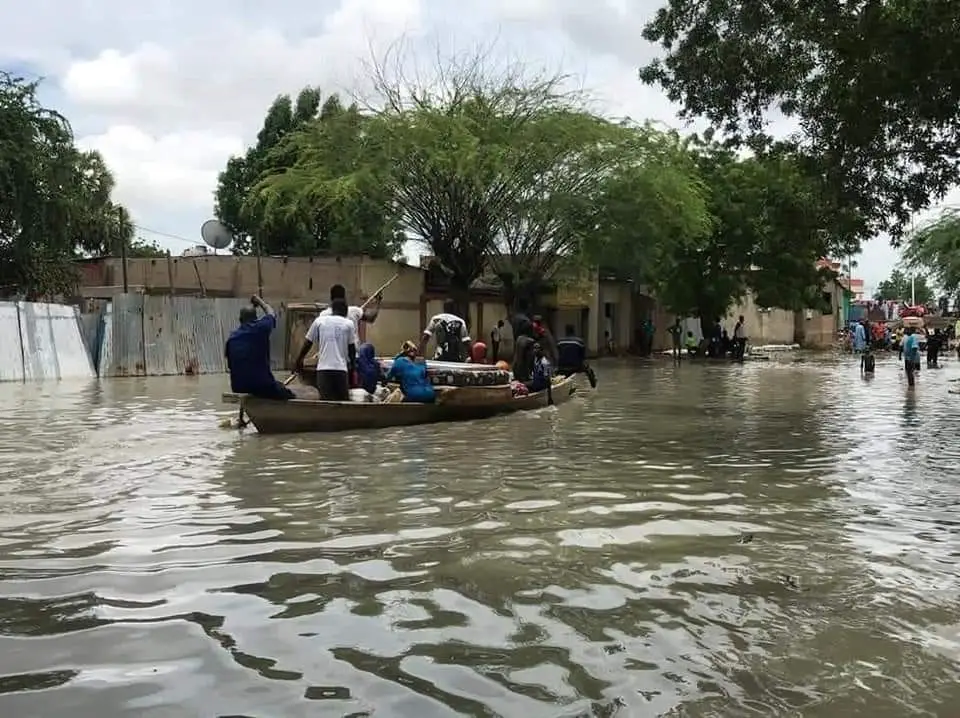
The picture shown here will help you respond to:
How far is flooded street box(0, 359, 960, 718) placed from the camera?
348cm

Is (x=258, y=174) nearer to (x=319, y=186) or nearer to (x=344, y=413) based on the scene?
(x=319, y=186)

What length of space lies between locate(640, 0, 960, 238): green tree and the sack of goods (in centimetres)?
457

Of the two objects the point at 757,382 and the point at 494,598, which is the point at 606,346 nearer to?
the point at 757,382

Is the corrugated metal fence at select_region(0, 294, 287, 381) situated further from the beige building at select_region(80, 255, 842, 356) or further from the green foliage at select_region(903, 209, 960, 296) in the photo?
the green foliage at select_region(903, 209, 960, 296)

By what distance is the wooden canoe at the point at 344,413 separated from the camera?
10.6 metres

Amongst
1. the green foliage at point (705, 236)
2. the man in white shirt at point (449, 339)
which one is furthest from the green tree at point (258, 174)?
the man in white shirt at point (449, 339)

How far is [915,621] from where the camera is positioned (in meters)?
4.29

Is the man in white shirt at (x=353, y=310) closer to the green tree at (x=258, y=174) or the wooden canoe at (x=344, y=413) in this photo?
the wooden canoe at (x=344, y=413)

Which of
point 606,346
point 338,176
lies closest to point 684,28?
point 338,176

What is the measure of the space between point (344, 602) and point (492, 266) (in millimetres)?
25374

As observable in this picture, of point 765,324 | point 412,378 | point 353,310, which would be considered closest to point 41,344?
point 353,310

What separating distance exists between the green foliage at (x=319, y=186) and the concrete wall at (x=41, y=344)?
269 inches

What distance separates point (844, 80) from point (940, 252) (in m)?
27.4

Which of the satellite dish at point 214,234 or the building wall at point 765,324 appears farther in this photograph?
the building wall at point 765,324
